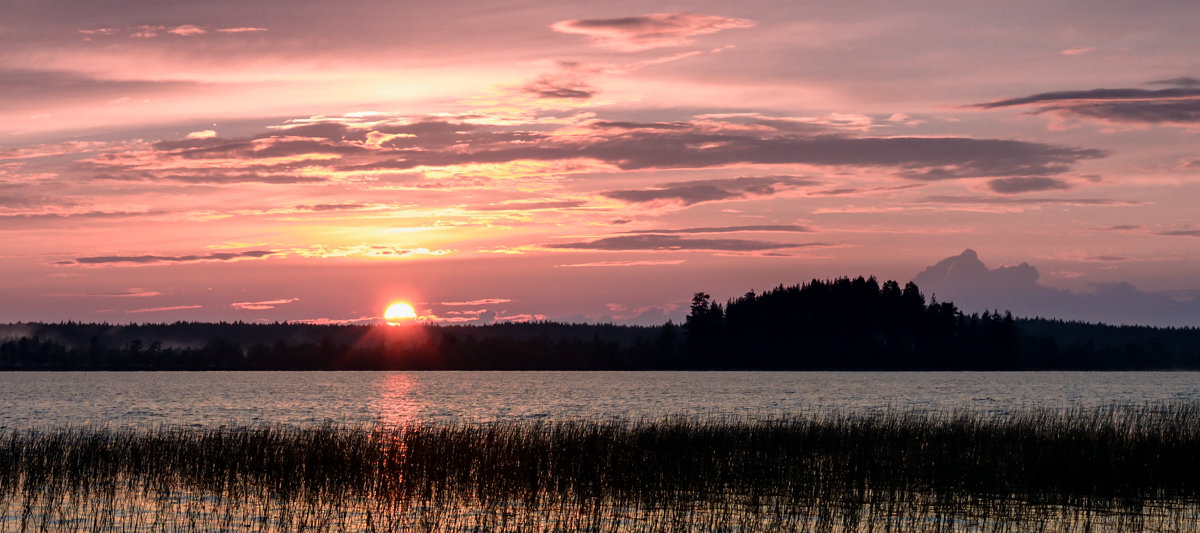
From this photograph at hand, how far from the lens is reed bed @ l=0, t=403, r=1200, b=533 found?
19.4m

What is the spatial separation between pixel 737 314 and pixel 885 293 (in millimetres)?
22323

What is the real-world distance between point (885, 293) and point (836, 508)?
15654 cm

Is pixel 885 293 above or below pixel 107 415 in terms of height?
above

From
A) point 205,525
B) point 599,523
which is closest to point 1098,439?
point 599,523

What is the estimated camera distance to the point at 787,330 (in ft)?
569

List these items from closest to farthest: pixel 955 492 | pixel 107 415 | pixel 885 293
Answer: pixel 955 492 → pixel 107 415 → pixel 885 293

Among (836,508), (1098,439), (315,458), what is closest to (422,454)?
(315,458)

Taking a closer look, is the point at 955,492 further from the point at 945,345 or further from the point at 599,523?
the point at 945,345

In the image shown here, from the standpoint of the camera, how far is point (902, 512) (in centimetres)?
2014

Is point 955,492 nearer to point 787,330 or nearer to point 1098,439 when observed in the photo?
point 1098,439

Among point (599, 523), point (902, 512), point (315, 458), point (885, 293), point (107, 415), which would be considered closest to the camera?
point (599, 523)

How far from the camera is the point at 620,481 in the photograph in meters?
23.3

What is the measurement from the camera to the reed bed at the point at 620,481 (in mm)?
19406

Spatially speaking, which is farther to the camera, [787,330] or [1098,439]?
[787,330]
